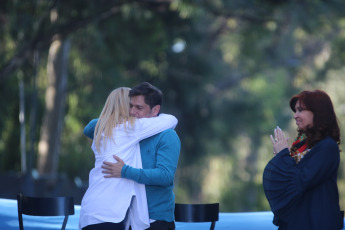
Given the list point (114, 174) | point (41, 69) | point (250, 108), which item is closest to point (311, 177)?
point (114, 174)

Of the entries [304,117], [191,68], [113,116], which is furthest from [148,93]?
[191,68]

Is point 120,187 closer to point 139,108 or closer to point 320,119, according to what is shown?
point 139,108

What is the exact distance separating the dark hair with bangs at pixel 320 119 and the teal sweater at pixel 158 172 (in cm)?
73

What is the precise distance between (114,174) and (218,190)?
21.3 m

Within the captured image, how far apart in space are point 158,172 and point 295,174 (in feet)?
2.35

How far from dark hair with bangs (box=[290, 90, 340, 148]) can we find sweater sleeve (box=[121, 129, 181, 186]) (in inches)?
28.7

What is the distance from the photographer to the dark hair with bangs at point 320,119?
10.8ft

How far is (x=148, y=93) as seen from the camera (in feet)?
11.8

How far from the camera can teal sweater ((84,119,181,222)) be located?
11.1 feet

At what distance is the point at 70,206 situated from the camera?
13.1 feet

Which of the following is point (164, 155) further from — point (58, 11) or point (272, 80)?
point (272, 80)

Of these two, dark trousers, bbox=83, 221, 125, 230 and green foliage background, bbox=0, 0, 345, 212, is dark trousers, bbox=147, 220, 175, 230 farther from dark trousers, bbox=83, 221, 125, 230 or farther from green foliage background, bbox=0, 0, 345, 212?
green foliage background, bbox=0, 0, 345, 212

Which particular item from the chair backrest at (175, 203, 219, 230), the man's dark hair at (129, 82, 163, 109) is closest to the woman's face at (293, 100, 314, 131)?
the man's dark hair at (129, 82, 163, 109)

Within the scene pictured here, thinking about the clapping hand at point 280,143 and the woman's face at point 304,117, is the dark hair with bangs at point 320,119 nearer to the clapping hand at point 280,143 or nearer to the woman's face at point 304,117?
the woman's face at point 304,117
